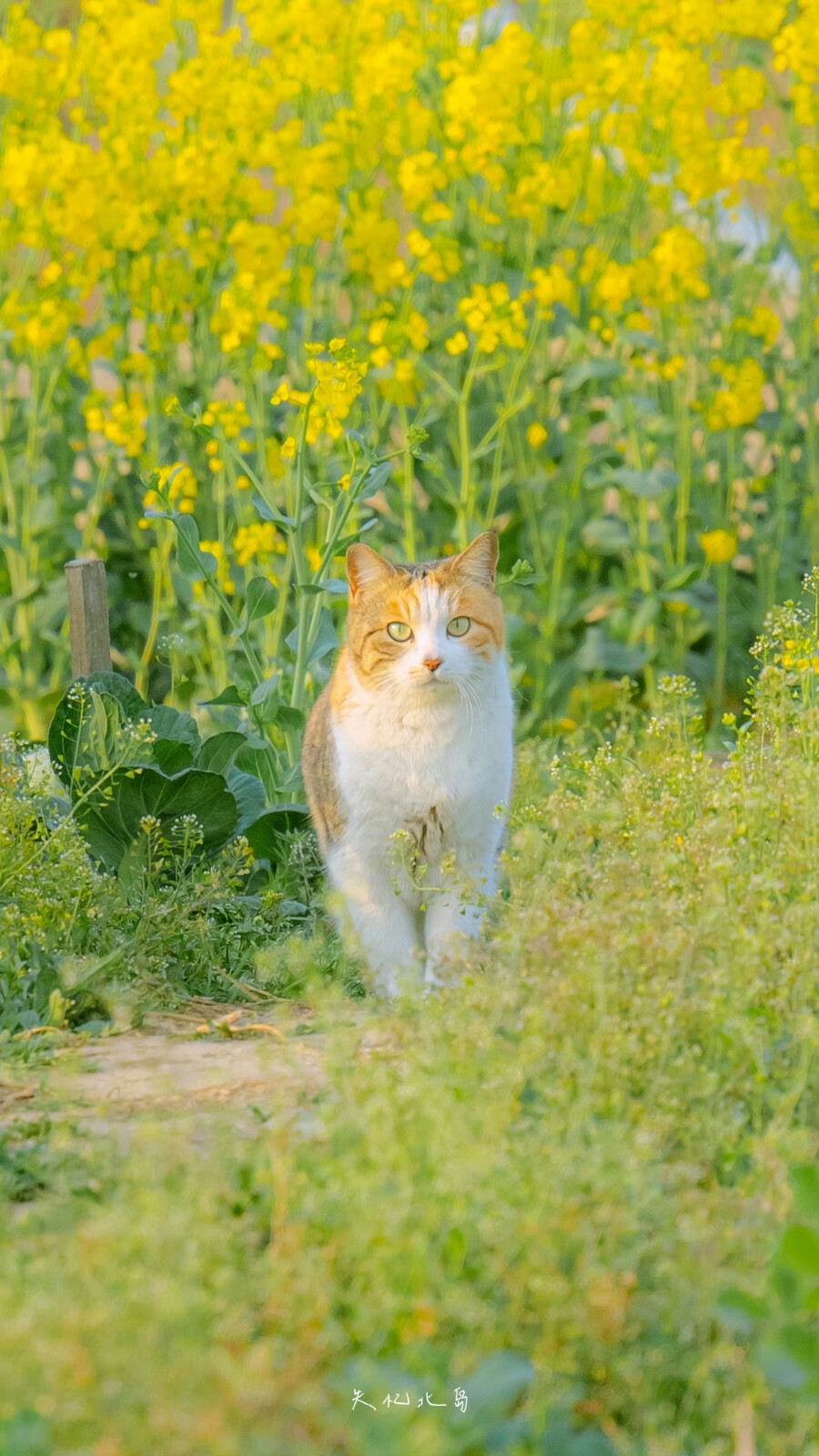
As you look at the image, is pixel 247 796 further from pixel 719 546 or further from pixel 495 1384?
pixel 495 1384

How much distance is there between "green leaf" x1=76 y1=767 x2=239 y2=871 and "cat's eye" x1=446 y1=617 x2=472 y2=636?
0.68m

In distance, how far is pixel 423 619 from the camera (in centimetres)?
325

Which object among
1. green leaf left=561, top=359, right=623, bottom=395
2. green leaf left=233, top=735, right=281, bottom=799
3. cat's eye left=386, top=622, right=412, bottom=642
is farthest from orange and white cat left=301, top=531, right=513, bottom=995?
green leaf left=561, top=359, right=623, bottom=395

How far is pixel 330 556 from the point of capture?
12.9 feet

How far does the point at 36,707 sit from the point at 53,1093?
Result: 3.38 meters

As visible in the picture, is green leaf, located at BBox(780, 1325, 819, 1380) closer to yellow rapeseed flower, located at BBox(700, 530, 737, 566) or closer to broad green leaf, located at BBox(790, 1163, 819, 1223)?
broad green leaf, located at BBox(790, 1163, 819, 1223)

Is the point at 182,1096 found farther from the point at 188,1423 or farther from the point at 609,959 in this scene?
the point at 188,1423

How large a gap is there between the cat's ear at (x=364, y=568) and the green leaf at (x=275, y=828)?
2.50 feet

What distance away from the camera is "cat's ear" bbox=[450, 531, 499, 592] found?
3.34 m

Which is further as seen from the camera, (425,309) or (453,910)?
(425,309)

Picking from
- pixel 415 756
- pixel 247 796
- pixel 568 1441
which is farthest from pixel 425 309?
pixel 568 1441

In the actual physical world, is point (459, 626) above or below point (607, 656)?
above

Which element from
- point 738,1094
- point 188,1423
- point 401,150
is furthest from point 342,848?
point 401,150

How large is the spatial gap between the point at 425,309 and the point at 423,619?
8.85ft
